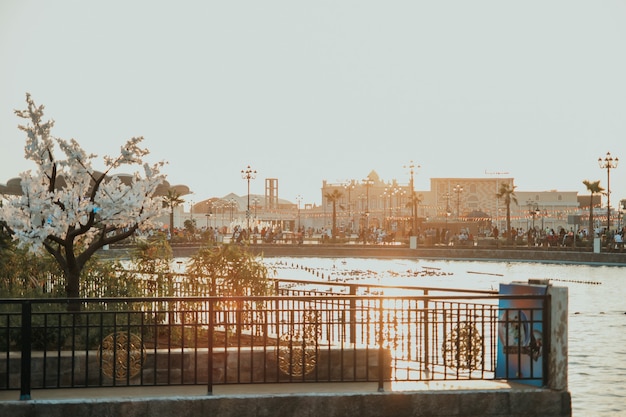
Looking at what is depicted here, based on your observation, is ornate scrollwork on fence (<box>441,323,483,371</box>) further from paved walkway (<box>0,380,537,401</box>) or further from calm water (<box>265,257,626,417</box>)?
calm water (<box>265,257,626,417</box>)

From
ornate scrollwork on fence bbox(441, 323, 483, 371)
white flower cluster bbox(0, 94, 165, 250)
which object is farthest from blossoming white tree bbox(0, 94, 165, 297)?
ornate scrollwork on fence bbox(441, 323, 483, 371)

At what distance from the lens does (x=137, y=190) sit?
548 inches

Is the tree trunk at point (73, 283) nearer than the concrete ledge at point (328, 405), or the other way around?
the concrete ledge at point (328, 405)

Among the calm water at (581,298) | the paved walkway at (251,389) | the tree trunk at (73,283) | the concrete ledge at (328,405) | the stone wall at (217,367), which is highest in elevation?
the tree trunk at (73,283)

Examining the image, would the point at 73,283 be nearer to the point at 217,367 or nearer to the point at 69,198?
the point at 69,198

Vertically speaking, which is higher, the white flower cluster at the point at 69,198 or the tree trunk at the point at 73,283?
the white flower cluster at the point at 69,198

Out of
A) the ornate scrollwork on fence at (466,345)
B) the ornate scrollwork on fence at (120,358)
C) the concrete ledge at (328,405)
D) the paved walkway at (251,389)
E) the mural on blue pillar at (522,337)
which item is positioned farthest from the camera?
the ornate scrollwork on fence at (466,345)

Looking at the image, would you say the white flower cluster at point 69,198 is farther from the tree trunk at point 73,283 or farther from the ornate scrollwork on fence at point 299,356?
the ornate scrollwork on fence at point 299,356

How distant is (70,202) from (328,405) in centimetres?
610

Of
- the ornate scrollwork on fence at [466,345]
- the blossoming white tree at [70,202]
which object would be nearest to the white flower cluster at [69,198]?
Result: the blossoming white tree at [70,202]

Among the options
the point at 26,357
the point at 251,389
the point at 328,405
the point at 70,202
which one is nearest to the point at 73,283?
the point at 70,202

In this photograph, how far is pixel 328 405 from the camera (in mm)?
9266

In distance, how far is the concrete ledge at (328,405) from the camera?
889 centimetres

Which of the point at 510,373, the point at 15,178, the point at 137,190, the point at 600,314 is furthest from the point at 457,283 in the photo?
the point at 15,178
